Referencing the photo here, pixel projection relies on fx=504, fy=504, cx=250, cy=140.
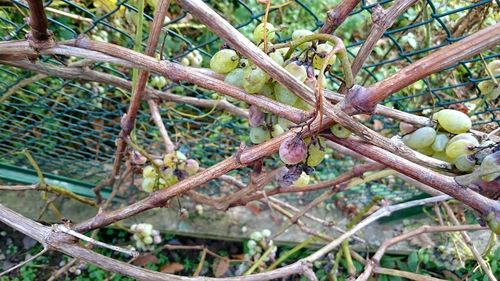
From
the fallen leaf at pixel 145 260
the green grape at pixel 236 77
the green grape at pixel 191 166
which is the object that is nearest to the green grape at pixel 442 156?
the green grape at pixel 236 77

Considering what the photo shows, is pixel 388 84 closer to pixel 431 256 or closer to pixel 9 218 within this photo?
pixel 9 218

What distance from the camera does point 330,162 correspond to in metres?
1.91

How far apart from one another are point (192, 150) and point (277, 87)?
102 cm

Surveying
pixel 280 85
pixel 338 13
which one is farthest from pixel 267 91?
pixel 338 13

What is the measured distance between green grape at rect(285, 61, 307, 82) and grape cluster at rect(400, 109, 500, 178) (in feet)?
0.67

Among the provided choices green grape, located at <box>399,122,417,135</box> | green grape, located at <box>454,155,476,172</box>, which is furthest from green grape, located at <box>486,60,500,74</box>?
green grape, located at <box>454,155,476,172</box>

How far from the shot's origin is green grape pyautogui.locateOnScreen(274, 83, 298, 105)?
708mm

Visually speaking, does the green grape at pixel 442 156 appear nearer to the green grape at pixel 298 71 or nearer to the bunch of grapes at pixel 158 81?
the green grape at pixel 298 71

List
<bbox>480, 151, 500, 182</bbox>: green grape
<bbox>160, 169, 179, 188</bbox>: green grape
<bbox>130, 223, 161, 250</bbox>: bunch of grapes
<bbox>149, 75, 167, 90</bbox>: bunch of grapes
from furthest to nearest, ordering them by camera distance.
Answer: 1. <bbox>130, 223, 161, 250</bbox>: bunch of grapes
2. <bbox>149, 75, 167, 90</bbox>: bunch of grapes
3. <bbox>160, 169, 179, 188</bbox>: green grape
4. <bbox>480, 151, 500, 182</bbox>: green grape

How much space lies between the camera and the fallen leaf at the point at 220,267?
1.89 meters

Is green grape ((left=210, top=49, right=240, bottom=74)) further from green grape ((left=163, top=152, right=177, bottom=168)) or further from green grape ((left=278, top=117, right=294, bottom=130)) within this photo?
green grape ((left=163, top=152, right=177, bottom=168))

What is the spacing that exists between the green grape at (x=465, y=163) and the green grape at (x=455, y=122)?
6 centimetres

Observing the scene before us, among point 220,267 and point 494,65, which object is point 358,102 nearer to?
point 494,65

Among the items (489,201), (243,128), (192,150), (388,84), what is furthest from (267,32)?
(192,150)
